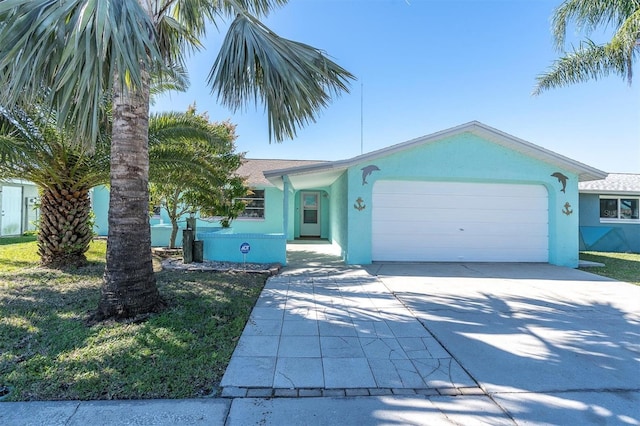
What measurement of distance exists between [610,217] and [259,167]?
17699 mm

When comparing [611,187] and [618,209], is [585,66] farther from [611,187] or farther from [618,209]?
[618,209]

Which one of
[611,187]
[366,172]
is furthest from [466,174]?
[611,187]

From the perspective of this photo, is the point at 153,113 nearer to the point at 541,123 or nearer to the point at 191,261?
the point at 191,261

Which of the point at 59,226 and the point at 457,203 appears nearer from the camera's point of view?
the point at 59,226

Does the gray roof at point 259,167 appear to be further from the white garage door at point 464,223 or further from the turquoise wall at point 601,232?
the turquoise wall at point 601,232

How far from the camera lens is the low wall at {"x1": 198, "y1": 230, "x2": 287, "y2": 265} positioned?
9.68 meters

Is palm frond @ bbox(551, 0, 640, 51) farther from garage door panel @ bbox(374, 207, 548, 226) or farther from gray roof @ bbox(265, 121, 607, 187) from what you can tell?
garage door panel @ bbox(374, 207, 548, 226)

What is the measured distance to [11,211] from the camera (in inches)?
633

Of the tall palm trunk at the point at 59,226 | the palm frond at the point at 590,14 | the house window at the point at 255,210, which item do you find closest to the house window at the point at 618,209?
the palm frond at the point at 590,14

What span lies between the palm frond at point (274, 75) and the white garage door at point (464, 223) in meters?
5.89

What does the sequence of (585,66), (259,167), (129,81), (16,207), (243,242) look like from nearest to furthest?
(129,81), (243,242), (585,66), (16,207), (259,167)

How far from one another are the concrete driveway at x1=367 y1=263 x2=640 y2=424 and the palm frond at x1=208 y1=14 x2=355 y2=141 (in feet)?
12.4

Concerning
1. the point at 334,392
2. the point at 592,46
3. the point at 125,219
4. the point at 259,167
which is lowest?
the point at 334,392

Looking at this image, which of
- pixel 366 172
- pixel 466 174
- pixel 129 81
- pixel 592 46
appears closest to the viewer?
pixel 129 81
